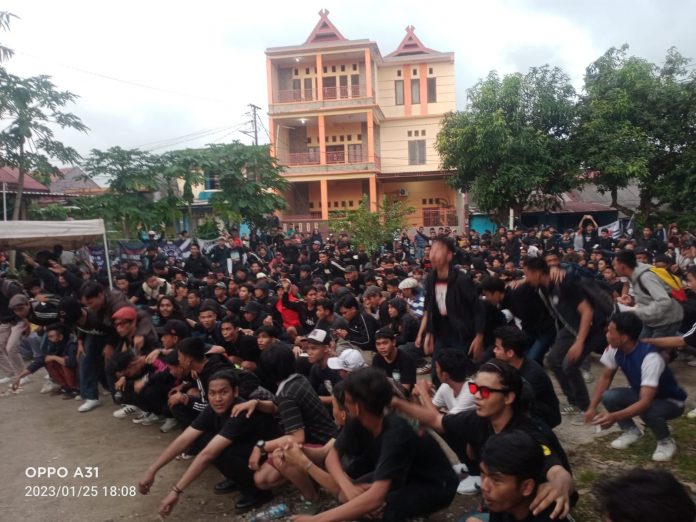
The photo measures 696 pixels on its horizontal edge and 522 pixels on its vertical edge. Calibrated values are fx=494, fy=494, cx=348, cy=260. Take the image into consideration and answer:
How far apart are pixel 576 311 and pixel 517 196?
51.2 ft

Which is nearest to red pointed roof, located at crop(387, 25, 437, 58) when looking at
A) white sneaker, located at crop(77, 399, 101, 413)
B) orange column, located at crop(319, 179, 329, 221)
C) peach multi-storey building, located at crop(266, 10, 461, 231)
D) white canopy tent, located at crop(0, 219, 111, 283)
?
peach multi-storey building, located at crop(266, 10, 461, 231)

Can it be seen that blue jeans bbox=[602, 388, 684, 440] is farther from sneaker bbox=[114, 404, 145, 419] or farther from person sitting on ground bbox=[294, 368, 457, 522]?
sneaker bbox=[114, 404, 145, 419]

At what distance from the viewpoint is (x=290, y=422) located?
334 centimetres

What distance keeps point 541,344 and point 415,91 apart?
962 inches

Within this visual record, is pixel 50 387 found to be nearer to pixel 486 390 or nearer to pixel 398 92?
pixel 486 390

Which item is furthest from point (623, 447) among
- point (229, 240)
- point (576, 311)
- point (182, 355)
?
point (229, 240)

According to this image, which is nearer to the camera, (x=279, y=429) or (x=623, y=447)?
(x=279, y=429)

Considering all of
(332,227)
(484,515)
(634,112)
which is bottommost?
(484,515)

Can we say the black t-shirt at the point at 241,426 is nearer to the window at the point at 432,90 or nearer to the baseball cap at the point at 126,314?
the baseball cap at the point at 126,314

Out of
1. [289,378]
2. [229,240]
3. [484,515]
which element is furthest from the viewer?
[229,240]

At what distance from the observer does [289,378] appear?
356cm

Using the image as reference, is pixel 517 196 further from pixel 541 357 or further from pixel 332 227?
pixel 541 357

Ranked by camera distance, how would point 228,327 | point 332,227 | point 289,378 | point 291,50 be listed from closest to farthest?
1. point 289,378
2. point 228,327
3. point 332,227
4. point 291,50

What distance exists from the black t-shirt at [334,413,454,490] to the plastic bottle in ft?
2.49
